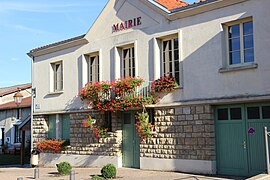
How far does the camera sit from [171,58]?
1543 centimetres

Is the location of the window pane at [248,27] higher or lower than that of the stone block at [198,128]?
higher

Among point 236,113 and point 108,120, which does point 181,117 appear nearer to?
point 236,113

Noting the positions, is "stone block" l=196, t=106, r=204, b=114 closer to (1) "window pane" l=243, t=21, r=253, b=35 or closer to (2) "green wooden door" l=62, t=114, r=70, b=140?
(1) "window pane" l=243, t=21, r=253, b=35

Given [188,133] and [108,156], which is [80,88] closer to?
[108,156]

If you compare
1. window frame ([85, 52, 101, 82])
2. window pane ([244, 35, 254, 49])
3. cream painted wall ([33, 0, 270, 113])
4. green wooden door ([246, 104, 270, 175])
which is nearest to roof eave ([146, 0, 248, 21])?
cream painted wall ([33, 0, 270, 113])

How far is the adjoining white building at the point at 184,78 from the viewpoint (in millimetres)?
12922

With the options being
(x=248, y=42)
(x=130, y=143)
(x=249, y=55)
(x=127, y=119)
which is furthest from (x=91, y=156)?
(x=248, y=42)

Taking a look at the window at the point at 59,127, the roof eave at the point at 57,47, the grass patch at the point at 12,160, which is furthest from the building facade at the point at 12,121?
the window at the point at 59,127

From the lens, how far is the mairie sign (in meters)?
16.4

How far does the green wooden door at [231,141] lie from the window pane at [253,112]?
0.23 m

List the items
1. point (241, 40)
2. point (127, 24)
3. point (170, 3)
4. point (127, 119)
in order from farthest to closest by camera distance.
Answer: point (127, 119) < point (127, 24) < point (170, 3) < point (241, 40)

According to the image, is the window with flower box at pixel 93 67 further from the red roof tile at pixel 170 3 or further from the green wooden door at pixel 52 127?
the red roof tile at pixel 170 3

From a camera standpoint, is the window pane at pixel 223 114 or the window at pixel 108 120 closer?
the window pane at pixel 223 114

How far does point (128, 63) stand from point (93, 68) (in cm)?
234
